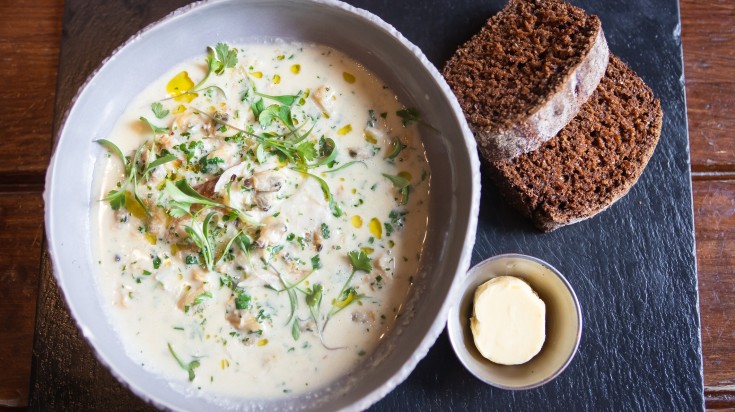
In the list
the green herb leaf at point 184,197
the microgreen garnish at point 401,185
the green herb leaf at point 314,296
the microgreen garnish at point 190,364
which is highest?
the green herb leaf at point 184,197

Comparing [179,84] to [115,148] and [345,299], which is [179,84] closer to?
[115,148]

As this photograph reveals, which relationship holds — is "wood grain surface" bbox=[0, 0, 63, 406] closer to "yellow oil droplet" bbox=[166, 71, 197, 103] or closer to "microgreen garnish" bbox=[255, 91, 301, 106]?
"yellow oil droplet" bbox=[166, 71, 197, 103]

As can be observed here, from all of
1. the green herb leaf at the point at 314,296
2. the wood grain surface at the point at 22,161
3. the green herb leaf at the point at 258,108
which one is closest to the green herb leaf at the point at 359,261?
the green herb leaf at the point at 314,296

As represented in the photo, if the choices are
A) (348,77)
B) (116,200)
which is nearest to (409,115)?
(348,77)

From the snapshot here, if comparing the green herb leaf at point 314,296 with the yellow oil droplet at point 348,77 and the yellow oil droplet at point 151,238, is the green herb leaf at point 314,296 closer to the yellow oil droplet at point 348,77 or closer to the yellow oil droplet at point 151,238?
the yellow oil droplet at point 151,238

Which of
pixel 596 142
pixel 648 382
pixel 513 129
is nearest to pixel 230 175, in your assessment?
pixel 513 129

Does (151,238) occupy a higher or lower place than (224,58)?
lower

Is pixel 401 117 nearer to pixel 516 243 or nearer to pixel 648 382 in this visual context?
pixel 516 243
